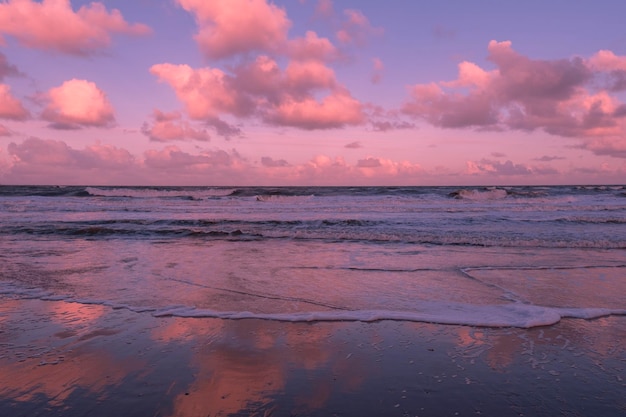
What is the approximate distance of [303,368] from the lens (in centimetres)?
388

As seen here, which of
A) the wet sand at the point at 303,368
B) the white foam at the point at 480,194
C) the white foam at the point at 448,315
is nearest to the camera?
the wet sand at the point at 303,368

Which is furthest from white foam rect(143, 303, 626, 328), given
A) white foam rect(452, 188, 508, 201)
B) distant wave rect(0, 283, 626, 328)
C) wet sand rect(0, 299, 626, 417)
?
white foam rect(452, 188, 508, 201)

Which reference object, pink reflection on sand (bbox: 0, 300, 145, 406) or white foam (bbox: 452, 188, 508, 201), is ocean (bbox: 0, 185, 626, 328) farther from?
white foam (bbox: 452, 188, 508, 201)

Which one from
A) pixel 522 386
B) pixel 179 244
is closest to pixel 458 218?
pixel 179 244

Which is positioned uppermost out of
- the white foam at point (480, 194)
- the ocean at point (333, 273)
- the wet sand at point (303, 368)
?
the white foam at point (480, 194)

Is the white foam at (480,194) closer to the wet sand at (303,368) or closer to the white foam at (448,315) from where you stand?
the white foam at (448,315)

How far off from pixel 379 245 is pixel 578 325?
7.76m

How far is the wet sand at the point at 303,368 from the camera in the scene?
3.19 metres

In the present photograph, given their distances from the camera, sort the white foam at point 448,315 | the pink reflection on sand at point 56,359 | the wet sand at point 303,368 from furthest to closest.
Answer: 1. the white foam at point 448,315
2. the pink reflection on sand at point 56,359
3. the wet sand at point 303,368

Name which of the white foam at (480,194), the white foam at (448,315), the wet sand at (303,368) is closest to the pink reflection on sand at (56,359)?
the wet sand at (303,368)

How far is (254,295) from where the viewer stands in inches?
265

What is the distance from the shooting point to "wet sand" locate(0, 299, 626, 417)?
3.19 m

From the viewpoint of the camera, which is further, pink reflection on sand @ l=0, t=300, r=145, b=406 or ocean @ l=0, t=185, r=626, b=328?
ocean @ l=0, t=185, r=626, b=328

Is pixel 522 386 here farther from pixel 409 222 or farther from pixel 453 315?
pixel 409 222
